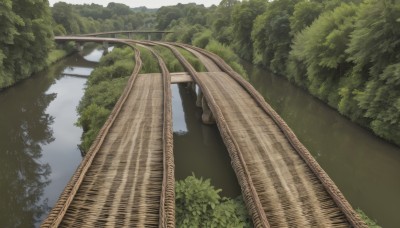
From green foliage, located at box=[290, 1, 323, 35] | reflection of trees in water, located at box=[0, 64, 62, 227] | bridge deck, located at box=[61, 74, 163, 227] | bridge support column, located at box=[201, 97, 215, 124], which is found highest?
green foliage, located at box=[290, 1, 323, 35]

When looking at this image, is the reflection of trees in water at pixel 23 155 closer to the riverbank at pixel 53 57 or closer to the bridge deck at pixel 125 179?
the riverbank at pixel 53 57

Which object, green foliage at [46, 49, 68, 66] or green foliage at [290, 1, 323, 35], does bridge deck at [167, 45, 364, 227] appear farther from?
green foliage at [46, 49, 68, 66]

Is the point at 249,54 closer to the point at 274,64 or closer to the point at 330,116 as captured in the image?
the point at 274,64

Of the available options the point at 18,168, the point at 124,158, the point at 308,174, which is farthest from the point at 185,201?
the point at 18,168

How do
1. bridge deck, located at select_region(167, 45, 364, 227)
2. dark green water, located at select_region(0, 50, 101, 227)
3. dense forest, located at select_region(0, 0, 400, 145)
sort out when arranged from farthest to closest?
dense forest, located at select_region(0, 0, 400, 145), dark green water, located at select_region(0, 50, 101, 227), bridge deck, located at select_region(167, 45, 364, 227)

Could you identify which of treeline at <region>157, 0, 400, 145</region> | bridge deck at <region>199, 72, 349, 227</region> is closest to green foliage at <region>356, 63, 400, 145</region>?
treeline at <region>157, 0, 400, 145</region>
